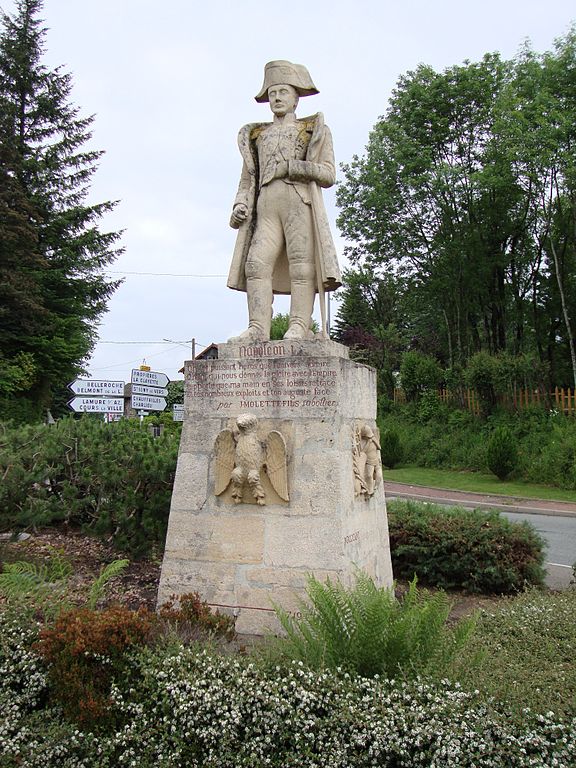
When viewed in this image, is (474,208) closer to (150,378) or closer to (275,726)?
(150,378)

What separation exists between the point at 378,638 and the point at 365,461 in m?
2.31

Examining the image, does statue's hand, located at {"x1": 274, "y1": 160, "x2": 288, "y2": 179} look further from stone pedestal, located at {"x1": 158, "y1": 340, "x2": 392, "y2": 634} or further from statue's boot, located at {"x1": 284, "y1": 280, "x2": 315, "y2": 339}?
stone pedestal, located at {"x1": 158, "y1": 340, "x2": 392, "y2": 634}

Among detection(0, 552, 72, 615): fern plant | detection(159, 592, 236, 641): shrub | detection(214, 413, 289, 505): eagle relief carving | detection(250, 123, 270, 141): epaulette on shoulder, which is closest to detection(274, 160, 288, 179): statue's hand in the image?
detection(250, 123, 270, 141): epaulette on shoulder

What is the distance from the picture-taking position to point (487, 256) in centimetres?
2452

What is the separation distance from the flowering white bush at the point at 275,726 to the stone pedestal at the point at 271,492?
4.80 ft

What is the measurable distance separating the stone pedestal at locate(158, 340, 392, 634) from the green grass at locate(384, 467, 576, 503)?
12562mm

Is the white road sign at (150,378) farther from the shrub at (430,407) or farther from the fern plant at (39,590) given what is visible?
the shrub at (430,407)

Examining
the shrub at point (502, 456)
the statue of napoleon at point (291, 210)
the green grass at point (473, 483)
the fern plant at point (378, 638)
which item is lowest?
the fern plant at point (378, 638)

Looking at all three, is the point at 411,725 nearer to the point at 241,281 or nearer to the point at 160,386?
the point at 241,281

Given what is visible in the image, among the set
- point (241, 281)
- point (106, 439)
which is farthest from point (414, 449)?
point (241, 281)

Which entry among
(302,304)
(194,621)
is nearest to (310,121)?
(302,304)

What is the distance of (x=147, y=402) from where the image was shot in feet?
32.1

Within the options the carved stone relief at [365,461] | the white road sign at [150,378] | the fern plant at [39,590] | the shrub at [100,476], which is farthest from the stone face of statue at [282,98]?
the white road sign at [150,378]

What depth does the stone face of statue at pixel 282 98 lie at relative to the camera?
19.4 ft
